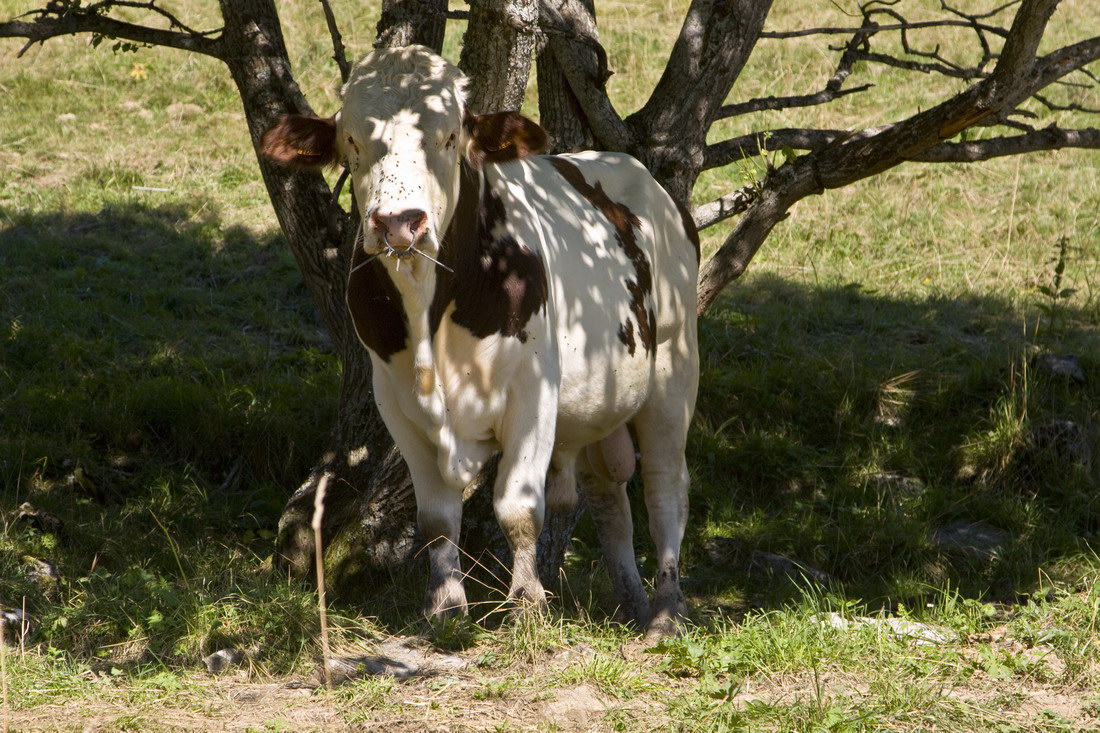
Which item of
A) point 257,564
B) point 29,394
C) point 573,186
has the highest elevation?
point 573,186

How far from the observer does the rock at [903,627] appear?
4.46m

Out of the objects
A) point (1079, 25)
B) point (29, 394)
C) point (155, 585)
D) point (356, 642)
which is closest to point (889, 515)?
point (356, 642)

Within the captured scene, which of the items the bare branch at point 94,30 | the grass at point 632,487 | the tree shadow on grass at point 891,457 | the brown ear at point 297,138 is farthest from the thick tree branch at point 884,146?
the bare branch at point 94,30

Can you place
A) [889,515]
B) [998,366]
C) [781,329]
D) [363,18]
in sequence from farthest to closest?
[363,18]
[781,329]
[998,366]
[889,515]

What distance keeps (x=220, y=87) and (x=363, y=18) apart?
221 cm

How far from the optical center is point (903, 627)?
15.0ft

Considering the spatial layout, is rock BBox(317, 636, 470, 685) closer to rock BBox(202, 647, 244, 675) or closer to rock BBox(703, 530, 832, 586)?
rock BBox(202, 647, 244, 675)

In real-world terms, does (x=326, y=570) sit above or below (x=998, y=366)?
below

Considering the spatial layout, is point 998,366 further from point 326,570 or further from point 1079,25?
point 1079,25

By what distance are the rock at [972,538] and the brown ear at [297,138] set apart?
4297mm

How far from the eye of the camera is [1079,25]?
1419 cm

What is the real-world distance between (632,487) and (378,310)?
3.24 metres

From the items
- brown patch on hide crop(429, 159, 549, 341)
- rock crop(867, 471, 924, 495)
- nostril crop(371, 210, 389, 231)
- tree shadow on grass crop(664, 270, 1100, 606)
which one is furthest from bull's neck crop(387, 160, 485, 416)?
rock crop(867, 471, 924, 495)

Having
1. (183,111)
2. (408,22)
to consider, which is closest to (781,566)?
(408,22)
